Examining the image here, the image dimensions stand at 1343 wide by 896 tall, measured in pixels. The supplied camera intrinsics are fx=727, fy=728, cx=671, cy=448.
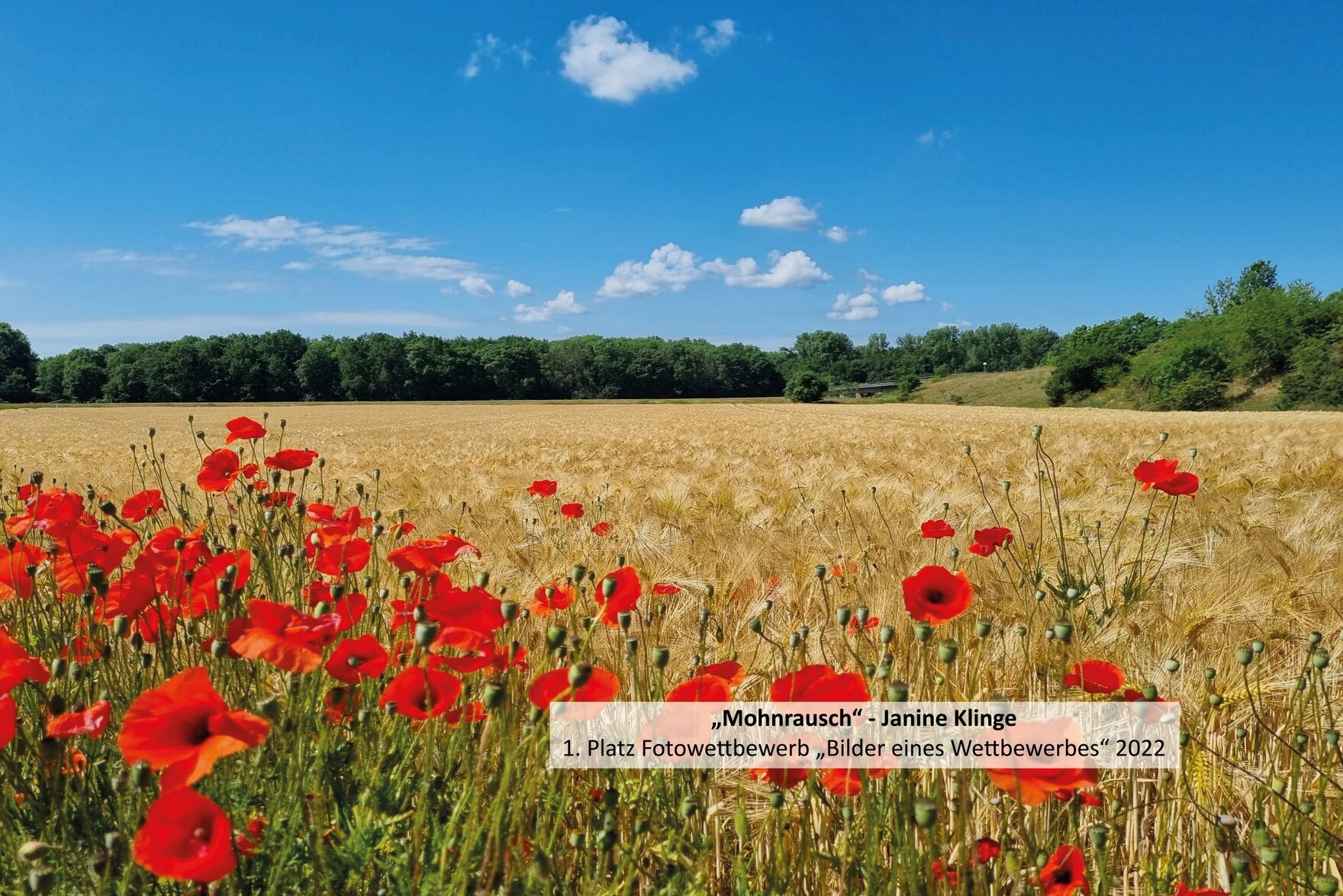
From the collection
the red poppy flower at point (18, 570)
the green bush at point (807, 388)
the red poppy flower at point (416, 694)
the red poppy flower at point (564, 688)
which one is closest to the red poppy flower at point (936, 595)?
the red poppy flower at point (564, 688)

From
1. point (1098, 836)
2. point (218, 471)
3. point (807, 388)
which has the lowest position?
point (1098, 836)

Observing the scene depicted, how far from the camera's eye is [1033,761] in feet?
3.43

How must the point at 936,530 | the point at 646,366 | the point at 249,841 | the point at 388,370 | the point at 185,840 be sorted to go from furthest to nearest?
the point at 646,366 < the point at 388,370 < the point at 936,530 < the point at 249,841 < the point at 185,840

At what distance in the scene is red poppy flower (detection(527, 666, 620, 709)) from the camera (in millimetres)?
1025

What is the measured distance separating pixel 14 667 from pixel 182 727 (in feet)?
0.96

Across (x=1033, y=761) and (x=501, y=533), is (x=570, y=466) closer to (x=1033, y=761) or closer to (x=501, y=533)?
(x=501, y=533)

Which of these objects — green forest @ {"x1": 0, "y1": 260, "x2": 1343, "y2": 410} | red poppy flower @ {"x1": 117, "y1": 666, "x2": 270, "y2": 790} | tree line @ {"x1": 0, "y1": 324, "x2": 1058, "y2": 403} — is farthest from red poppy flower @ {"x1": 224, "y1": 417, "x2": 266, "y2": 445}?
tree line @ {"x1": 0, "y1": 324, "x2": 1058, "y2": 403}

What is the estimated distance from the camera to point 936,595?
1.39m

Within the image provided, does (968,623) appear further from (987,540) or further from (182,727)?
(182,727)

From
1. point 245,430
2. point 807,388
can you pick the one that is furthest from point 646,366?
point 245,430

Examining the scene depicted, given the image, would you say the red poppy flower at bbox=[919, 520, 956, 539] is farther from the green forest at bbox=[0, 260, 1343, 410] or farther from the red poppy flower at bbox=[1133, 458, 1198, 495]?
the green forest at bbox=[0, 260, 1343, 410]

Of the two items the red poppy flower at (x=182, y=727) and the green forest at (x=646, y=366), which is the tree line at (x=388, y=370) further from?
the red poppy flower at (x=182, y=727)

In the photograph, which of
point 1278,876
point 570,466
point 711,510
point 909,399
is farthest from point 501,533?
point 909,399

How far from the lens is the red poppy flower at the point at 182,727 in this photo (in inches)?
30.0
